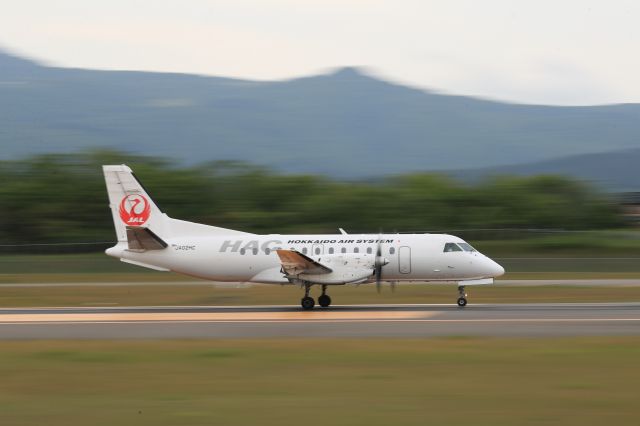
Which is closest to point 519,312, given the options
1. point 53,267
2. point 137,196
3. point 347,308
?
point 347,308

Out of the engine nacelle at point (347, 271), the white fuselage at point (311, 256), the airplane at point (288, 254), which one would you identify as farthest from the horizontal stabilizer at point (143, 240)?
the engine nacelle at point (347, 271)

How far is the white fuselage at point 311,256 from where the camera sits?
26891mm

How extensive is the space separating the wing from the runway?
123 centimetres

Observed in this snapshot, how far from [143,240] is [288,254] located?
17.2 feet

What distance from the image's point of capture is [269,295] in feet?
108

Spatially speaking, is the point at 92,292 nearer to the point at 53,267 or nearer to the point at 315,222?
the point at 53,267

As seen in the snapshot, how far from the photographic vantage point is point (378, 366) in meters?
15.4

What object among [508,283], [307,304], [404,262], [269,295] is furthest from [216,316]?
[508,283]

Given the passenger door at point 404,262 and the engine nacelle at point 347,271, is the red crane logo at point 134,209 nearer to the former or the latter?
the engine nacelle at point 347,271

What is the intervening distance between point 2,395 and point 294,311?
44.0ft

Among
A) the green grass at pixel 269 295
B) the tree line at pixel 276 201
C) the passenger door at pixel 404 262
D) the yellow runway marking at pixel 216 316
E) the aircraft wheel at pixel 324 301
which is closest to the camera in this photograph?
the yellow runway marking at pixel 216 316

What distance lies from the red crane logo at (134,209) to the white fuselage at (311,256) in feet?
3.86

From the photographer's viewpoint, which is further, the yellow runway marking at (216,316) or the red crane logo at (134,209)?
the red crane logo at (134,209)

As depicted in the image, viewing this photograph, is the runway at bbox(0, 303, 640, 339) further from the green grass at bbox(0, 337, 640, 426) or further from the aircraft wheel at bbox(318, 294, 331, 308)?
the green grass at bbox(0, 337, 640, 426)
